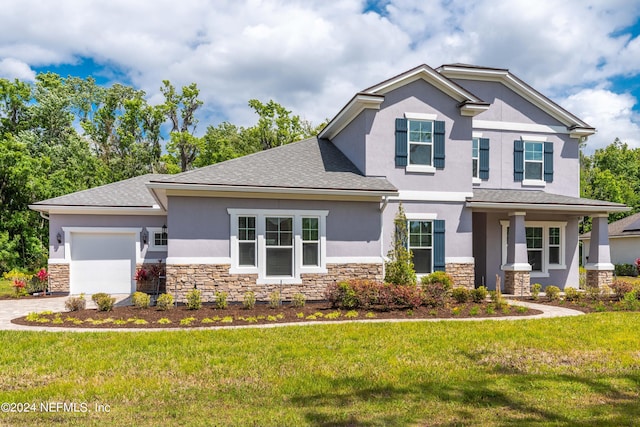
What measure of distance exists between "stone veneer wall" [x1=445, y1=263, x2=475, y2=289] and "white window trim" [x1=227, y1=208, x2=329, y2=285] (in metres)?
4.26

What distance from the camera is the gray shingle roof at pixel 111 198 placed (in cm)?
1688

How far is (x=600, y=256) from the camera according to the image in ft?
54.5

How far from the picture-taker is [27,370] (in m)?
6.69

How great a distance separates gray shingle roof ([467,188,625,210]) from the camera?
15.4 metres

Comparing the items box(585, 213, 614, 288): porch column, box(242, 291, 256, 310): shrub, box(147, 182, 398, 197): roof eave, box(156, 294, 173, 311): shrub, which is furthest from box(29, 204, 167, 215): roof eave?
box(585, 213, 614, 288): porch column

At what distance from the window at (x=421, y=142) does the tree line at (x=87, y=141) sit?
18362 millimetres

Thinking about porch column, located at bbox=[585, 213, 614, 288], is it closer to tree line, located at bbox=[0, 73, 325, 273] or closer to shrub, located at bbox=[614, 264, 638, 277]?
shrub, located at bbox=[614, 264, 638, 277]

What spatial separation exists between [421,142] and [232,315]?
8.01 m

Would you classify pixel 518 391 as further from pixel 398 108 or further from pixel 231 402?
pixel 398 108

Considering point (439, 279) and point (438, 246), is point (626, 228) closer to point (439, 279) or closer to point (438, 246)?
point (438, 246)

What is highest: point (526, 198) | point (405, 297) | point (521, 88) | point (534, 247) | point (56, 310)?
point (521, 88)

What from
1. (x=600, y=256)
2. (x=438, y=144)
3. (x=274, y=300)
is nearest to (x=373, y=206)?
(x=438, y=144)

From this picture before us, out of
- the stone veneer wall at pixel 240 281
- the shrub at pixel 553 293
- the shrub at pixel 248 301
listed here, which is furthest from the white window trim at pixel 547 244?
the shrub at pixel 248 301

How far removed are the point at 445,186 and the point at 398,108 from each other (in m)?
2.89
